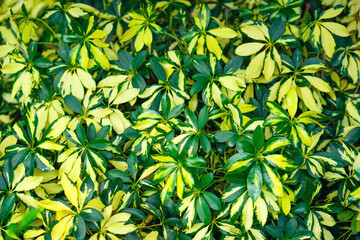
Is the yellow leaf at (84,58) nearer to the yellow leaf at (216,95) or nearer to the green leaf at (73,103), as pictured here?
the green leaf at (73,103)

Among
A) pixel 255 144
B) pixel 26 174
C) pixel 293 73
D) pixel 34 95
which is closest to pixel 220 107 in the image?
pixel 255 144

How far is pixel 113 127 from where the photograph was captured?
1146 millimetres

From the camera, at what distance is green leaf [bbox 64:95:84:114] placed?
1137 millimetres

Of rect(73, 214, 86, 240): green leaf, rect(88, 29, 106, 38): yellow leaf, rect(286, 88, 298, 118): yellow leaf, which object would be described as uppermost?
rect(88, 29, 106, 38): yellow leaf

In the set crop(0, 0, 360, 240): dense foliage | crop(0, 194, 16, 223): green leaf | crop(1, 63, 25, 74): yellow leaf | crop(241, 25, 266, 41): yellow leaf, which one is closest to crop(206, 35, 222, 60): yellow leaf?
crop(0, 0, 360, 240): dense foliage

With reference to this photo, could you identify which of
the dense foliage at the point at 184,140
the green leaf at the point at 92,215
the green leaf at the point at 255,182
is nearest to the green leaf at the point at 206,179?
the dense foliage at the point at 184,140

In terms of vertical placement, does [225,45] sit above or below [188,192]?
above

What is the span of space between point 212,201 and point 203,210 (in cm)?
4

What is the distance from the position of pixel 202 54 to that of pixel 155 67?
195 mm

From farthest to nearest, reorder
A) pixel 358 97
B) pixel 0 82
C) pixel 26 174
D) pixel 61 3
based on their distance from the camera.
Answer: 1. pixel 0 82
2. pixel 61 3
3. pixel 358 97
4. pixel 26 174

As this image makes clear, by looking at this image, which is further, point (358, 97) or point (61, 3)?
point (61, 3)

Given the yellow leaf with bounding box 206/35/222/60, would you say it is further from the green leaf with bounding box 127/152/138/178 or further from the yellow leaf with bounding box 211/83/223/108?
the green leaf with bounding box 127/152/138/178

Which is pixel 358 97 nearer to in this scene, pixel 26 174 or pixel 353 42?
pixel 353 42

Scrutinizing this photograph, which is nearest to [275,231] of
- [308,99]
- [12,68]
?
[308,99]
